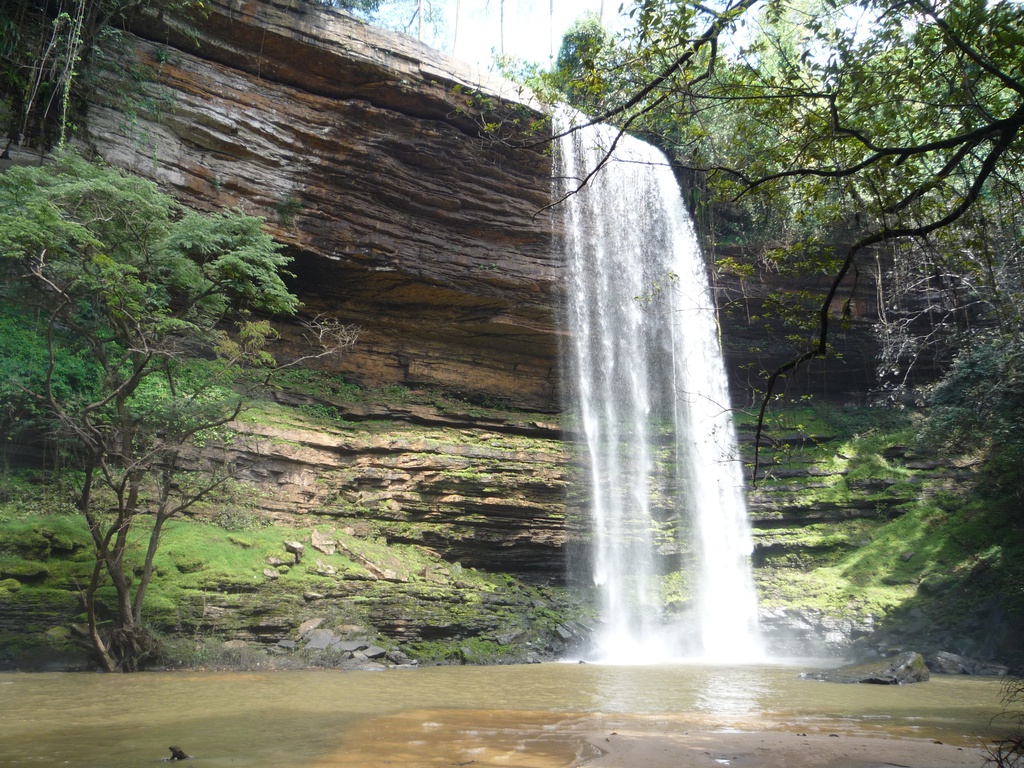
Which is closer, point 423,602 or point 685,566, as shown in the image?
point 423,602

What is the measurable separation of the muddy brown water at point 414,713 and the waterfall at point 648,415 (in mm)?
5864

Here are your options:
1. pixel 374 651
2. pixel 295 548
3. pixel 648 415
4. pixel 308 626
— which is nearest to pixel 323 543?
pixel 295 548

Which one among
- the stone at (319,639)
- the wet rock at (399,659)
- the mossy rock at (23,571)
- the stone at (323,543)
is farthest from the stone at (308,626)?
the mossy rock at (23,571)

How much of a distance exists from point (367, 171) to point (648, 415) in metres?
9.76

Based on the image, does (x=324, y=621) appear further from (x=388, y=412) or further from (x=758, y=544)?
(x=758, y=544)

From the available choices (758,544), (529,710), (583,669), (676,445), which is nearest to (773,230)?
(676,445)

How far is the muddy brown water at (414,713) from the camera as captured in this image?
14.3ft

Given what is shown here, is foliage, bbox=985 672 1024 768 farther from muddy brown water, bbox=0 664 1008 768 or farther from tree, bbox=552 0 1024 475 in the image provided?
tree, bbox=552 0 1024 475

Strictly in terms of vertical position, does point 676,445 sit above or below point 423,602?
above

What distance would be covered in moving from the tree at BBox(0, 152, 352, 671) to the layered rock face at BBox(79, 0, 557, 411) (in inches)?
150

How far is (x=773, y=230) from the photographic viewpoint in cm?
2117

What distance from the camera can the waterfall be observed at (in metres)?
16.0

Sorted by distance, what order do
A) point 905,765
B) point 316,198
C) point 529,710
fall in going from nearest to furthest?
point 905,765 → point 529,710 → point 316,198

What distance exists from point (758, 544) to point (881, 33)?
46.0ft
